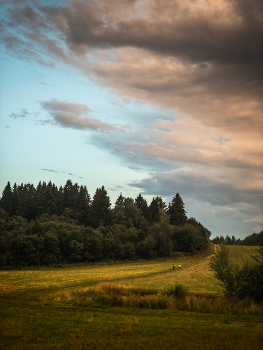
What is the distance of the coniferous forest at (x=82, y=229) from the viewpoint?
8181 centimetres

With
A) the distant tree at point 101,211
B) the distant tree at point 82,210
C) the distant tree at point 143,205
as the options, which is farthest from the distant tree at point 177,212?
the distant tree at point 82,210

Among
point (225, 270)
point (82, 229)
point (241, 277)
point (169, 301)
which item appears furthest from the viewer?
point (82, 229)

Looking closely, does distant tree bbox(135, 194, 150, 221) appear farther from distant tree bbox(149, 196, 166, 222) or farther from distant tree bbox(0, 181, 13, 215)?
distant tree bbox(0, 181, 13, 215)

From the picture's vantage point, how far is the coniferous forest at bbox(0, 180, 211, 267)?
268ft

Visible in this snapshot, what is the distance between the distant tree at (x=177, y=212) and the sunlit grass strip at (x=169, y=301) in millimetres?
103460

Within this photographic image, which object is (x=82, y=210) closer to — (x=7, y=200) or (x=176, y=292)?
(x=7, y=200)

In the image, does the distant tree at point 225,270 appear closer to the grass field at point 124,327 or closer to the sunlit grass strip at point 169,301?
the sunlit grass strip at point 169,301

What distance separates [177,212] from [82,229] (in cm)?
5819

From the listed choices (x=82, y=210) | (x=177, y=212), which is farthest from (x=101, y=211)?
(x=177, y=212)

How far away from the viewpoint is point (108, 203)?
131m

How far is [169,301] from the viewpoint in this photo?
1266 inches

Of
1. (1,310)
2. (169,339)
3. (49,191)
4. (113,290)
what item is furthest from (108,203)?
(169,339)

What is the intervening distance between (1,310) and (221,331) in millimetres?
19107

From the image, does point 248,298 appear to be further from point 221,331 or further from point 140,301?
point 221,331
